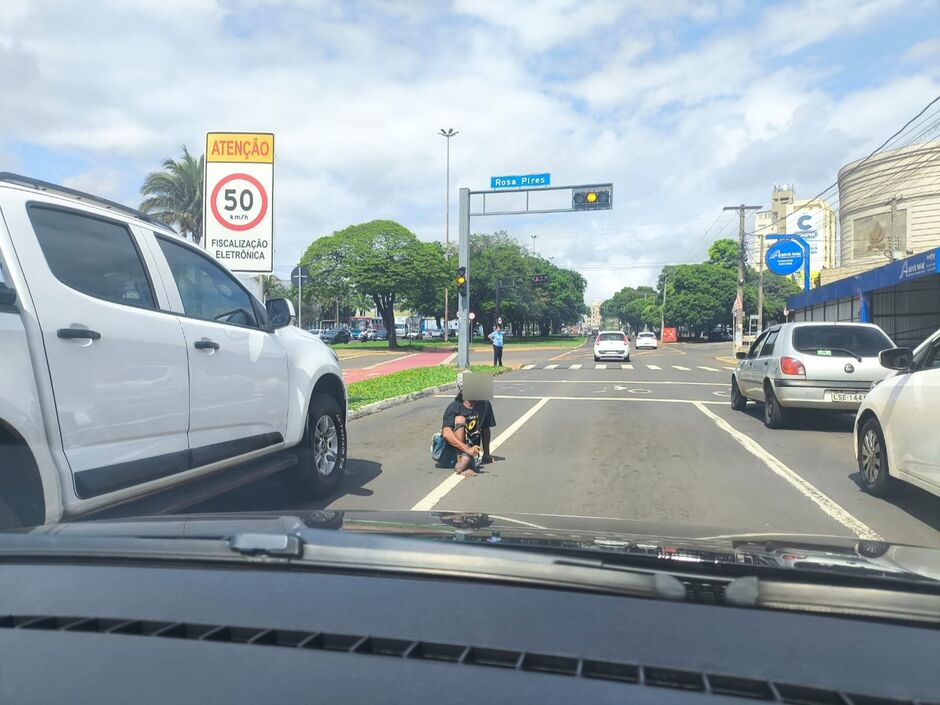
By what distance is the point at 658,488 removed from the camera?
7074 millimetres

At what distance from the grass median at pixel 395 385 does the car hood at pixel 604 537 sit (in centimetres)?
1002

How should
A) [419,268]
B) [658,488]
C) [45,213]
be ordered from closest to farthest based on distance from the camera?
[45,213], [658,488], [419,268]

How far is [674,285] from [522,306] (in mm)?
26233

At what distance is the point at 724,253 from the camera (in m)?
96.2

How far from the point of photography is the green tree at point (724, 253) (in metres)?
95.1

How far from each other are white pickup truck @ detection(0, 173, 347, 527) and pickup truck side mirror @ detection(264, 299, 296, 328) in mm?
146

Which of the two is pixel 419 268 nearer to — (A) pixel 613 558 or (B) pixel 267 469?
(B) pixel 267 469

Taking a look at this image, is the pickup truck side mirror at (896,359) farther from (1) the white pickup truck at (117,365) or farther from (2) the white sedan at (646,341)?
(2) the white sedan at (646,341)

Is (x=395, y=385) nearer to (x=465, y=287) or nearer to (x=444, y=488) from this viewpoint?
(x=465, y=287)

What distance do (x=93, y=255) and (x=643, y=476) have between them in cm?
552

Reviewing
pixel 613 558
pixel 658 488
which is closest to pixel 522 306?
pixel 658 488

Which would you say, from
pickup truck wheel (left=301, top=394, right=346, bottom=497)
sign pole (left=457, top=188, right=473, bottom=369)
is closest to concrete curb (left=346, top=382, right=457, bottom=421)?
pickup truck wheel (left=301, top=394, right=346, bottom=497)

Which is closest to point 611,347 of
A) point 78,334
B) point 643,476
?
point 643,476

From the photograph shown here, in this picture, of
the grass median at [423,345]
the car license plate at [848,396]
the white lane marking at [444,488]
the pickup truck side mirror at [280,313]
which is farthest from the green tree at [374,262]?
the pickup truck side mirror at [280,313]
